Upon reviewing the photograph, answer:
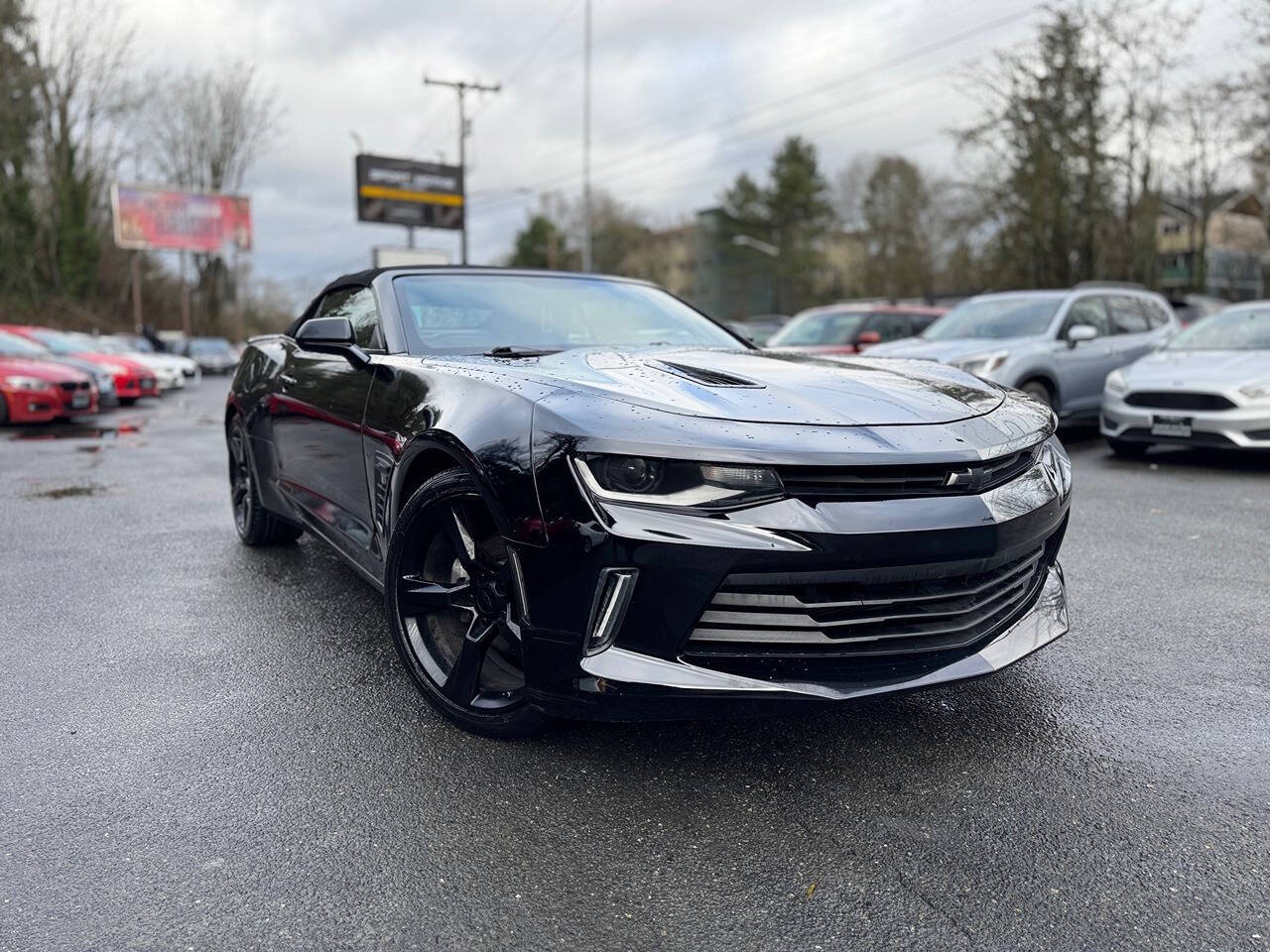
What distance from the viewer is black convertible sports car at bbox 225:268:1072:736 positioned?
7.39ft

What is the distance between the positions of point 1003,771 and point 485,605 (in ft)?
4.82

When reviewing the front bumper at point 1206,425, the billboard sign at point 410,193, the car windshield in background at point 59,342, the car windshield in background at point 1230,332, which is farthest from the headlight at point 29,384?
the billboard sign at point 410,193

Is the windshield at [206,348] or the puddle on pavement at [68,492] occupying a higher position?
the windshield at [206,348]

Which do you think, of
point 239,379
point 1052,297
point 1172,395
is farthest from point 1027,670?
point 1052,297

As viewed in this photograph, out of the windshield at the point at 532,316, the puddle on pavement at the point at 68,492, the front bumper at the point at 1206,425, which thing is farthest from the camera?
the front bumper at the point at 1206,425

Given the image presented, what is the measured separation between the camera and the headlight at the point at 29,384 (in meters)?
12.1

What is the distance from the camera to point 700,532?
222 cm

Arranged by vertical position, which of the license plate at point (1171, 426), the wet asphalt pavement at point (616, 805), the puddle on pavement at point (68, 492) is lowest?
the wet asphalt pavement at point (616, 805)

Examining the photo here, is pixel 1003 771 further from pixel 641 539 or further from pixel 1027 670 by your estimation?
pixel 641 539

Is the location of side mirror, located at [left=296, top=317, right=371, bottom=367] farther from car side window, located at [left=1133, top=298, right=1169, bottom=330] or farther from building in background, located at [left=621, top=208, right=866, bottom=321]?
building in background, located at [left=621, top=208, right=866, bottom=321]

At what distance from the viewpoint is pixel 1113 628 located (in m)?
3.75

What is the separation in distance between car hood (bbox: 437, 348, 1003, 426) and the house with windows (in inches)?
1234

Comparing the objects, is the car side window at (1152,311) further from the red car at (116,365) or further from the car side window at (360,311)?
the red car at (116,365)

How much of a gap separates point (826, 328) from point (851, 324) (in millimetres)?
331
